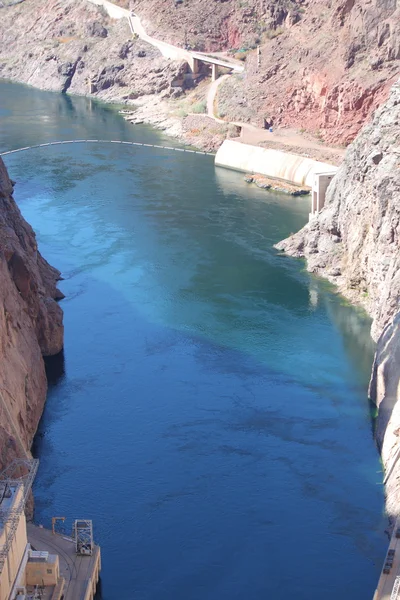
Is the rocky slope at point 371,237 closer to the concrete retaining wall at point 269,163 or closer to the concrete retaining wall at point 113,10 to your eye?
the concrete retaining wall at point 269,163

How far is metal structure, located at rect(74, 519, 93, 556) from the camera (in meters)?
45.5

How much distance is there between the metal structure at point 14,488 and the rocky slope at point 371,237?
24033mm

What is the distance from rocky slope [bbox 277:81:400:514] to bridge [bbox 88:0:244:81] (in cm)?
7281

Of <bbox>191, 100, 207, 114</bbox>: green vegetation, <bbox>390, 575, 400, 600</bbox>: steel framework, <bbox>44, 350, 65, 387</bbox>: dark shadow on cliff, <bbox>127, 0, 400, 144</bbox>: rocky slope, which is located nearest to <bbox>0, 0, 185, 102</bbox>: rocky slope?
<bbox>127, 0, 400, 144</bbox>: rocky slope

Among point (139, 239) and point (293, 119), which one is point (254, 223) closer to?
point (139, 239)

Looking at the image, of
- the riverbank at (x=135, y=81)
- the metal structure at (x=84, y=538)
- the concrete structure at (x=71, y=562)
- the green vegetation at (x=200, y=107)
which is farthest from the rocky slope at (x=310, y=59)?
the concrete structure at (x=71, y=562)

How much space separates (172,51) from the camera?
173 meters

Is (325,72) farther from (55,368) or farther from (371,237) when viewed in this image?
(55,368)

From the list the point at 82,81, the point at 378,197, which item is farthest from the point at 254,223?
the point at 82,81

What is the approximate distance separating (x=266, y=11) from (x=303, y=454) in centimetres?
12347

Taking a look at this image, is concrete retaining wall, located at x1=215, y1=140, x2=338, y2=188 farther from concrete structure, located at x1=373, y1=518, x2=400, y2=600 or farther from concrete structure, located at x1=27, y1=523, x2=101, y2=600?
concrete structure, located at x1=27, y1=523, x2=101, y2=600

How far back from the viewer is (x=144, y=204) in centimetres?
11006

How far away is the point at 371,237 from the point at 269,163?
4743cm

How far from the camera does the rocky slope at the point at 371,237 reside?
219 feet
